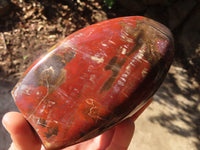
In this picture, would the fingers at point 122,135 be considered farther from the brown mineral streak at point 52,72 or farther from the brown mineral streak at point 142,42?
the brown mineral streak at point 52,72

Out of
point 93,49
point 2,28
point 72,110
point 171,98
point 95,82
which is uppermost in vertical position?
point 93,49

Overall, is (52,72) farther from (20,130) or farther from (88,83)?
(20,130)

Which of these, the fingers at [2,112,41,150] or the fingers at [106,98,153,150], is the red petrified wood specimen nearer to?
the fingers at [2,112,41,150]

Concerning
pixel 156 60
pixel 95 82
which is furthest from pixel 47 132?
pixel 156 60

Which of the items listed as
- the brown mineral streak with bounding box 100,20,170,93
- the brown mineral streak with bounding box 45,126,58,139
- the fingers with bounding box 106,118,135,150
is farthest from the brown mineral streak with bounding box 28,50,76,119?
the fingers with bounding box 106,118,135,150

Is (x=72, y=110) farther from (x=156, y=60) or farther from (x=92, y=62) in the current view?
(x=156, y=60)
